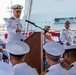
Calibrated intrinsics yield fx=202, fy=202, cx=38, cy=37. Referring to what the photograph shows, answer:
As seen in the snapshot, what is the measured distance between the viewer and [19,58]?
1541 mm

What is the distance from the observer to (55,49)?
1917 mm

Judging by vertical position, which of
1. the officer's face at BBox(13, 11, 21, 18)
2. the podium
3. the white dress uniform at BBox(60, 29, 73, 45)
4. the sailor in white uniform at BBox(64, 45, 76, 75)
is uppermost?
the officer's face at BBox(13, 11, 21, 18)

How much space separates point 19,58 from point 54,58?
324 mm

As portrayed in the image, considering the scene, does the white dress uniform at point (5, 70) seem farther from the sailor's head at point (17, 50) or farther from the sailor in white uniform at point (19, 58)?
the sailor's head at point (17, 50)

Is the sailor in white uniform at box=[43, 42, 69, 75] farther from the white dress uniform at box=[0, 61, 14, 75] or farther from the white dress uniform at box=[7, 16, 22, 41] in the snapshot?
the white dress uniform at box=[7, 16, 22, 41]

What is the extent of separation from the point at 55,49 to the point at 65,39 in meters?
4.50

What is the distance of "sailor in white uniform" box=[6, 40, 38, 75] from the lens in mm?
1365

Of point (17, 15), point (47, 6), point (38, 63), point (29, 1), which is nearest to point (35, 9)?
point (47, 6)

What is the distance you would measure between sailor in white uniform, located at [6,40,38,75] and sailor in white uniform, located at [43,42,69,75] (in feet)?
0.61

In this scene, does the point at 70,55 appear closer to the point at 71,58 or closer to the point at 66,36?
the point at 71,58

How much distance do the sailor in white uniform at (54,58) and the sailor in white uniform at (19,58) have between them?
0.61 feet

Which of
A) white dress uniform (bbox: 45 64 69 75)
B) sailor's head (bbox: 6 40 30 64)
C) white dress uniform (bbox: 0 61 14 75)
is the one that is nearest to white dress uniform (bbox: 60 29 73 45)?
sailor's head (bbox: 6 40 30 64)

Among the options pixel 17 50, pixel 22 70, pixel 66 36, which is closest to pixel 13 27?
pixel 17 50

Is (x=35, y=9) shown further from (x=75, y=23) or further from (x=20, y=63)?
(x=20, y=63)
